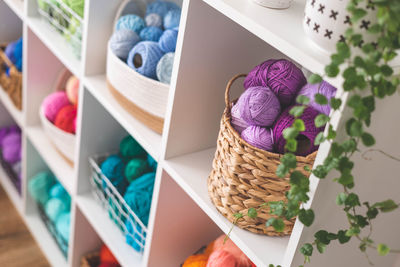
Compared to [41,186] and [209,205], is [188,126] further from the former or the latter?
[41,186]

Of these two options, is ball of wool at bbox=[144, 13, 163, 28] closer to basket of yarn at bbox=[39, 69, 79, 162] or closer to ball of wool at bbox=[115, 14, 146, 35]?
ball of wool at bbox=[115, 14, 146, 35]

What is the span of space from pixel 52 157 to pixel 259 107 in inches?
35.3

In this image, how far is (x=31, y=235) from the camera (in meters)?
1.75

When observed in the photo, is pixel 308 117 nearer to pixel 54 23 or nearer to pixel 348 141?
pixel 348 141

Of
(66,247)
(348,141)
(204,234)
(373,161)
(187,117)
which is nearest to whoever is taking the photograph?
(348,141)

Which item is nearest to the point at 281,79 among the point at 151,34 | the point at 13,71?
the point at 151,34

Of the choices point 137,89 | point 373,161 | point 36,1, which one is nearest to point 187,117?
point 137,89

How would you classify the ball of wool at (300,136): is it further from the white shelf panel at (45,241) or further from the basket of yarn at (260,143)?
the white shelf panel at (45,241)

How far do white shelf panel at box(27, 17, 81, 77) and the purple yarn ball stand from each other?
580 mm

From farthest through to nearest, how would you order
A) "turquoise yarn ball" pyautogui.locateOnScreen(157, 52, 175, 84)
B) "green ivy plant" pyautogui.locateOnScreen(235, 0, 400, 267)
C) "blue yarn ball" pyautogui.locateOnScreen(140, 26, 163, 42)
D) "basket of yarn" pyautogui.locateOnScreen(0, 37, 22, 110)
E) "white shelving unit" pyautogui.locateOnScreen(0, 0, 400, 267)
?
"basket of yarn" pyautogui.locateOnScreen(0, 37, 22, 110), "blue yarn ball" pyautogui.locateOnScreen(140, 26, 163, 42), "turquoise yarn ball" pyautogui.locateOnScreen(157, 52, 175, 84), "white shelving unit" pyautogui.locateOnScreen(0, 0, 400, 267), "green ivy plant" pyautogui.locateOnScreen(235, 0, 400, 267)

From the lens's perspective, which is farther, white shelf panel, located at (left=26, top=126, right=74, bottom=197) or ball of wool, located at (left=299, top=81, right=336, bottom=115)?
white shelf panel, located at (left=26, top=126, right=74, bottom=197)

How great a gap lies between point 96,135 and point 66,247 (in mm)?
507

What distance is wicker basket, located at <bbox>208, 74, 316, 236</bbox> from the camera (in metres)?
0.74

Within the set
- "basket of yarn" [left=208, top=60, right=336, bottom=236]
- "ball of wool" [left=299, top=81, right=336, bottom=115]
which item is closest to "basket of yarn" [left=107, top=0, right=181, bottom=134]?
"basket of yarn" [left=208, top=60, right=336, bottom=236]
